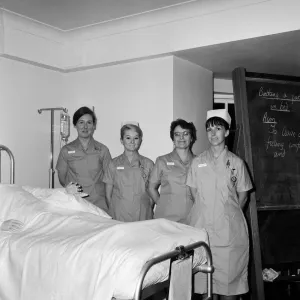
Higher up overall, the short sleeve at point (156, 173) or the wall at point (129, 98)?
the wall at point (129, 98)

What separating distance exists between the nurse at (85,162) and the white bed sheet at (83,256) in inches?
49.1

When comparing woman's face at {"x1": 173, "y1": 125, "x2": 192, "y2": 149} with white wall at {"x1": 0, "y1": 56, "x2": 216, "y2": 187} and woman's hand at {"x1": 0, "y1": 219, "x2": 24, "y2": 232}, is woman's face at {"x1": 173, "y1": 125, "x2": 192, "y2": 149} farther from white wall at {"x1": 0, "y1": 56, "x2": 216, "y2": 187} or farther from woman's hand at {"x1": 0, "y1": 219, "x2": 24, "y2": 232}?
woman's hand at {"x1": 0, "y1": 219, "x2": 24, "y2": 232}

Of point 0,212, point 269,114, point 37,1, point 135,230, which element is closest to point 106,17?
point 37,1

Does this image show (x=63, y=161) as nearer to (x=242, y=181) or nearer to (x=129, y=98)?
(x=129, y=98)

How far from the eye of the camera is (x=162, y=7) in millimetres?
3443

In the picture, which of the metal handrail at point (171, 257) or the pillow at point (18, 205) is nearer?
the metal handrail at point (171, 257)

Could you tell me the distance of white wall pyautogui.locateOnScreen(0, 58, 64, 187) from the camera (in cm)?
382

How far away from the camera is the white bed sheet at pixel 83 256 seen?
1.79 meters

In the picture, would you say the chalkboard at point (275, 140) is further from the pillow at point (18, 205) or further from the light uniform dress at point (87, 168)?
the pillow at point (18, 205)

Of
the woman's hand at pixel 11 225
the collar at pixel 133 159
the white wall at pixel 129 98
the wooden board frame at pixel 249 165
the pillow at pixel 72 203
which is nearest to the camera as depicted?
the woman's hand at pixel 11 225

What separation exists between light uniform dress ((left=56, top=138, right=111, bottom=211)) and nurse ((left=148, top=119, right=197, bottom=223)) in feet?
1.90

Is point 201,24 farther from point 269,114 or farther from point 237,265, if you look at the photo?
point 237,265

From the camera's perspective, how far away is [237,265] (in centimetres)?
277

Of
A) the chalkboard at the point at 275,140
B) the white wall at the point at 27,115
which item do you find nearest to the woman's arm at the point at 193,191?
the chalkboard at the point at 275,140
